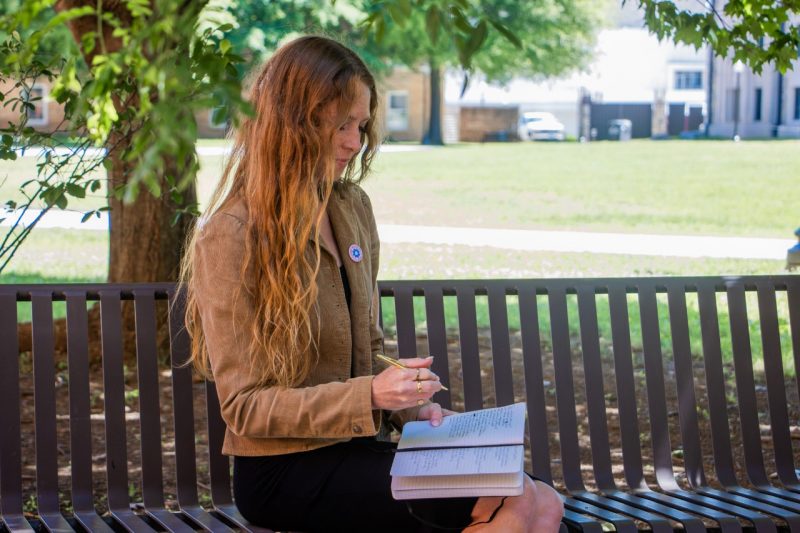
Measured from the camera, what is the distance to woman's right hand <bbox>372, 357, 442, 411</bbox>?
2.69 m

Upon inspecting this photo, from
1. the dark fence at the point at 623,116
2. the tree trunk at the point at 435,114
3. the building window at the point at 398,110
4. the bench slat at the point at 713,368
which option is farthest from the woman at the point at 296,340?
the dark fence at the point at 623,116

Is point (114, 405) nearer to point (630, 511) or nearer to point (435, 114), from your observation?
point (630, 511)

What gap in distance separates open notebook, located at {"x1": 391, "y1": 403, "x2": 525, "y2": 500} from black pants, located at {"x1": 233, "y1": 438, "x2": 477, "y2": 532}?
10 cm

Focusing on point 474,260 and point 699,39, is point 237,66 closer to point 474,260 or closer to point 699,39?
point 699,39

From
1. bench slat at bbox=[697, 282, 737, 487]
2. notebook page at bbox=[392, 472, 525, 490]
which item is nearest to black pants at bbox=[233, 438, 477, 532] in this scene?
notebook page at bbox=[392, 472, 525, 490]

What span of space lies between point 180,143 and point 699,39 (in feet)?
10.1

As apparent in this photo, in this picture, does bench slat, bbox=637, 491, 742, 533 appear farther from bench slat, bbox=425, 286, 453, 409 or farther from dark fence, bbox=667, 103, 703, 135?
dark fence, bbox=667, 103, 703, 135

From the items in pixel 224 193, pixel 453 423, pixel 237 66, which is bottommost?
pixel 453 423

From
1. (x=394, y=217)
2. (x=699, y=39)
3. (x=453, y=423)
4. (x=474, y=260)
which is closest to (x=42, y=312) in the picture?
(x=453, y=423)

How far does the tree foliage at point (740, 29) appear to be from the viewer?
4.25 m

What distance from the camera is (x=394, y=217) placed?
17406 mm

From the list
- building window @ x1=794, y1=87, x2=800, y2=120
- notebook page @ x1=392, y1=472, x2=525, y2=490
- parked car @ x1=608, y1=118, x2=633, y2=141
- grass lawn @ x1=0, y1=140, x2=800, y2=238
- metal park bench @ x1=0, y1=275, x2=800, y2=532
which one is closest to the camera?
notebook page @ x1=392, y1=472, x2=525, y2=490

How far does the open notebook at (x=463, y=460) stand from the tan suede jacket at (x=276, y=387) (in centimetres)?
13

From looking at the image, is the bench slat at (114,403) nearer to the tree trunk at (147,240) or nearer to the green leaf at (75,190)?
the green leaf at (75,190)
